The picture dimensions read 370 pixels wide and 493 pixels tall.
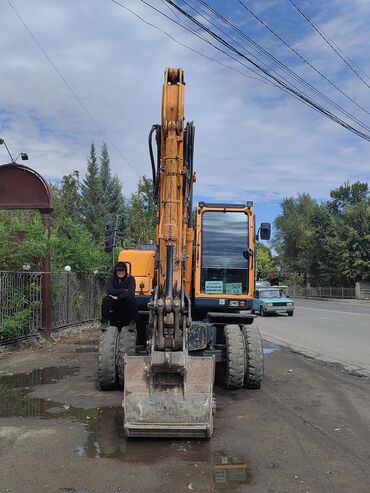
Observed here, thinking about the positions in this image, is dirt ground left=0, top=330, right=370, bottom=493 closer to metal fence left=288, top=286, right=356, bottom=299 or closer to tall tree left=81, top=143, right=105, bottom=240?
tall tree left=81, top=143, right=105, bottom=240

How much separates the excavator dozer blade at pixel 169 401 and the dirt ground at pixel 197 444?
6.4 inches

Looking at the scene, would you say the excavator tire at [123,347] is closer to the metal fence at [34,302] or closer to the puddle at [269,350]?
the metal fence at [34,302]

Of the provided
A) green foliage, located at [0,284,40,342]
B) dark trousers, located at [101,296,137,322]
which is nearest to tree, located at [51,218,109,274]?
green foliage, located at [0,284,40,342]

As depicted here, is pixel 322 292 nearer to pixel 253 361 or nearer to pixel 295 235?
pixel 295 235

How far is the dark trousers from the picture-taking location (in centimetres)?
881

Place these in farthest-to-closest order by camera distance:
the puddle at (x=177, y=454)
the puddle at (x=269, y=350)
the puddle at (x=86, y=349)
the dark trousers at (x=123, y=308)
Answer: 1. the puddle at (x=269, y=350)
2. the puddle at (x=86, y=349)
3. the dark trousers at (x=123, y=308)
4. the puddle at (x=177, y=454)

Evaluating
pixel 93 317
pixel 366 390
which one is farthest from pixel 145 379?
pixel 93 317

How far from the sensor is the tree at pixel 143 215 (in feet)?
109

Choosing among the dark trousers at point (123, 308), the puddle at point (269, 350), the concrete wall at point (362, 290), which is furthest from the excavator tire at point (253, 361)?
the concrete wall at point (362, 290)

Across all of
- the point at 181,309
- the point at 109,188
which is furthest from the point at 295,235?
the point at 181,309

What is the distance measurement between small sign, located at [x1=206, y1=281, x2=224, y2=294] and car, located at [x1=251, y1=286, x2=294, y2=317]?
19.6 meters

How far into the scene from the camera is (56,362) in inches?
440

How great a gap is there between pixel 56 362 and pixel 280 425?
606 centimetres

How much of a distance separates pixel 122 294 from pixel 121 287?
14 cm
